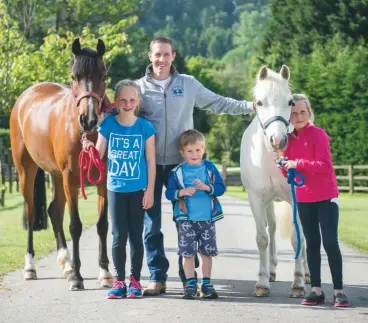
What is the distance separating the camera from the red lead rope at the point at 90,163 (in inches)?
326

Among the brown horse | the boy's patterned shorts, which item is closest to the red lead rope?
the brown horse

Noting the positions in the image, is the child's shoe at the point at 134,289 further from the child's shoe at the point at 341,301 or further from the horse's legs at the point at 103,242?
the child's shoe at the point at 341,301

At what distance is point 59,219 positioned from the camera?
402 inches

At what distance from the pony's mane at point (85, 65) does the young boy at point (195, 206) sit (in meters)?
1.15

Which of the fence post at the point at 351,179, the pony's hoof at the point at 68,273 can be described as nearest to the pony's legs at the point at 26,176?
the pony's hoof at the point at 68,273

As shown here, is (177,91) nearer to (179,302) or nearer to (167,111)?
(167,111)

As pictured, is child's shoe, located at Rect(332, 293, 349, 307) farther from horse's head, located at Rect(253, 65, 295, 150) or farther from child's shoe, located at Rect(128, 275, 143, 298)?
child's shoe, located at Rect(128, 275, 143, 298)

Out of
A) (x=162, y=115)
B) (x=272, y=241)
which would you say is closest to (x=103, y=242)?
(x=162, y=115)

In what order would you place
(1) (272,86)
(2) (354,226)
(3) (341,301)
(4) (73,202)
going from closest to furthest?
(3) (341,301)
(1) (272,86)
(4) (73,202)
(2) (354,226)

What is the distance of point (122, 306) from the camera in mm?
7406

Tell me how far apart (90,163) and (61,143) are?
73 centimetres

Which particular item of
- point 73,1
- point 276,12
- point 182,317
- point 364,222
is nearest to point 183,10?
point 276,12

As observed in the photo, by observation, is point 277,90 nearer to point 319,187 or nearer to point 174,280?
point 319,187

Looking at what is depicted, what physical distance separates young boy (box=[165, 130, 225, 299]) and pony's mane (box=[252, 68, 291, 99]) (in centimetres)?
66
